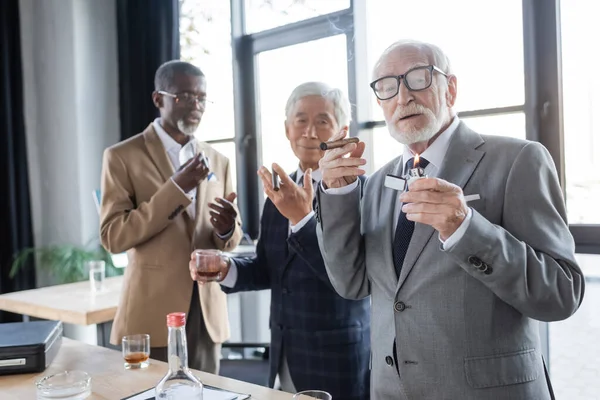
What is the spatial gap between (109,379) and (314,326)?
0.63 meters

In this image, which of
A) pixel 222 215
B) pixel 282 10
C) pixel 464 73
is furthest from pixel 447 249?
pixel 282 10

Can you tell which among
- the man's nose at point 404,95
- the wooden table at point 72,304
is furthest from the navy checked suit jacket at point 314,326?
the wooden table at point 72,304

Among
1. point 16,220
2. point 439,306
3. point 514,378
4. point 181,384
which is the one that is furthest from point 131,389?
point 16,220

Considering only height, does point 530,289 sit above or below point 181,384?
above

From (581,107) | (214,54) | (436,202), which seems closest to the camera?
(436,202)

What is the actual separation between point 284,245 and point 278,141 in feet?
6.70

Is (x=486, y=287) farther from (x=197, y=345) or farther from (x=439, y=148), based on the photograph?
(x=197, y=345)

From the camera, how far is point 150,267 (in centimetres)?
203

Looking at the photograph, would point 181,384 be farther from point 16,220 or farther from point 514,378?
point 16,220

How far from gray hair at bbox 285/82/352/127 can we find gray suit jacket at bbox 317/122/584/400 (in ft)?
1.77

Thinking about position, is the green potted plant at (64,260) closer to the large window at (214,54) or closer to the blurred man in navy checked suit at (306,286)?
the large window at (214,54)

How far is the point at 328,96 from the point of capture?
1.80 m

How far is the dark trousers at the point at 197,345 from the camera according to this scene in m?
2.03

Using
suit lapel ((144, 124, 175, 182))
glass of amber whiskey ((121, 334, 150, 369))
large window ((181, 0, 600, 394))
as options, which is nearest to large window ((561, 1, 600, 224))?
large window ((181, 0, 600, 394))
